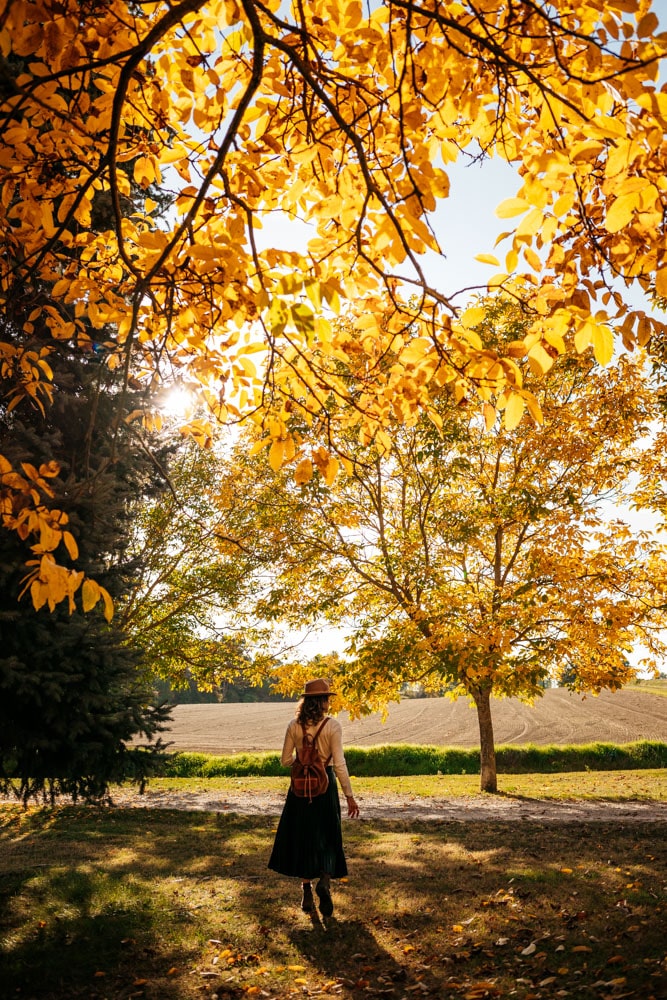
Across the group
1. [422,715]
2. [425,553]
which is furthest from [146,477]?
[422,715]

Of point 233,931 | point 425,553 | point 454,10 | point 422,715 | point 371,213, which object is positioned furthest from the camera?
point 422,715

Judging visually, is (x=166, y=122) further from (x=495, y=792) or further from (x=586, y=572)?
(x=495, y=792)

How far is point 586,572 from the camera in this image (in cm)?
992

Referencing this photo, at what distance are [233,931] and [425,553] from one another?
23.5ft

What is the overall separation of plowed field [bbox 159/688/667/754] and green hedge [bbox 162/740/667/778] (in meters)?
2.22

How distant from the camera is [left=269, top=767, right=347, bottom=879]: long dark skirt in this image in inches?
202

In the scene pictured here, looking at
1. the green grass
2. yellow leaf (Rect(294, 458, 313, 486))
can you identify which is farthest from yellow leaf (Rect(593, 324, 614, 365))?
the green grass

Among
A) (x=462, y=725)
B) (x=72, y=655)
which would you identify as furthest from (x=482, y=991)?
(x=462, y=725)

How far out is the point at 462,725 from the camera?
1476 inches

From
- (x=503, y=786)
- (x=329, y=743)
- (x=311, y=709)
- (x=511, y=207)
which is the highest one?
(x=511, y=207)

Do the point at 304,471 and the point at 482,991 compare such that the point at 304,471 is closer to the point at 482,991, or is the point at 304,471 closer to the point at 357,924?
the point at 482,991

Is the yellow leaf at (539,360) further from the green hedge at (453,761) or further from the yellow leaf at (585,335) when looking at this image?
the green hedge at (453,761)

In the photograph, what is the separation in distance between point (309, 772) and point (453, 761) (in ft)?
58.7

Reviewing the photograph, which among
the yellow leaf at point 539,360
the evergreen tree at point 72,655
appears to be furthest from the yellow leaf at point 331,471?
the evergreen tree at point 72,655
